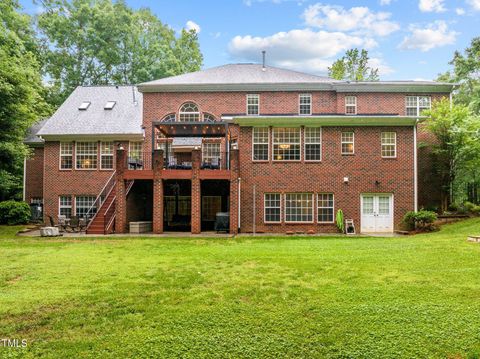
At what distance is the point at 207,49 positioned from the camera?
43.6 m

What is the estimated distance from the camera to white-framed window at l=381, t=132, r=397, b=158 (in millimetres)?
17859

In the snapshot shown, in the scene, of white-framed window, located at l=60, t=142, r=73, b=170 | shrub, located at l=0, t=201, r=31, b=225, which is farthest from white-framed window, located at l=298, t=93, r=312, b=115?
shrub, located at l=0, t=201, r=31, b=225

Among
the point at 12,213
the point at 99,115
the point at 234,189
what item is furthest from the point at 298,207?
the point at 12,213

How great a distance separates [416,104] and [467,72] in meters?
11.8

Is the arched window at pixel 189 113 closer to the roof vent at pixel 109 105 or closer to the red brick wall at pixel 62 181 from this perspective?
the roof vent at pixel 109 105

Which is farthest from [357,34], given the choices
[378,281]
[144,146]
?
[378,281]

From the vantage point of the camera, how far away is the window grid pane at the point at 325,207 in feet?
58.7

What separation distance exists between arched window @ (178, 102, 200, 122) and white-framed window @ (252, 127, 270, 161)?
554 centimetres

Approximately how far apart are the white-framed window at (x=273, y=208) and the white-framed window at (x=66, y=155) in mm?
13023

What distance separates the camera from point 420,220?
55.1 feet

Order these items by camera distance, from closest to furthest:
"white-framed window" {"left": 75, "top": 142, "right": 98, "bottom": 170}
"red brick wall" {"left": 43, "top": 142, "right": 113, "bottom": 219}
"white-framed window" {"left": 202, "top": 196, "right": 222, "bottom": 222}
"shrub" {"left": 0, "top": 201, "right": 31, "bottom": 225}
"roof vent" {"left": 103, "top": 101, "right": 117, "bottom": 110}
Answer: "white-framed window" {"left": 202, "top": 196, "right": 222, "bottom": 222}
"shrub" {"left": 0, "top": 201, "right": 31, "bottom": 225}
"red brick wall" {"left": 43, "top": 142, "right": 113, "bottom": 219}
"white-framed window" {"left": 75, "top": 142, "right": 98, "bottom": 170}
"roof vent" {"left": 103, "top": 101, "right": 117, "bottom": 110}

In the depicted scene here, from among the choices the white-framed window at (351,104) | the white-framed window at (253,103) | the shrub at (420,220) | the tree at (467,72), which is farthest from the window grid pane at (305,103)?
the tree at (467,72)

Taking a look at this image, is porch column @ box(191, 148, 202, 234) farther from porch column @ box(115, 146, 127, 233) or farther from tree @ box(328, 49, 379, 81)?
tree @ box(328, 49, 379, 81)

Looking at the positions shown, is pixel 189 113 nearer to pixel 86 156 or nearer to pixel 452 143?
pixel 86 156
